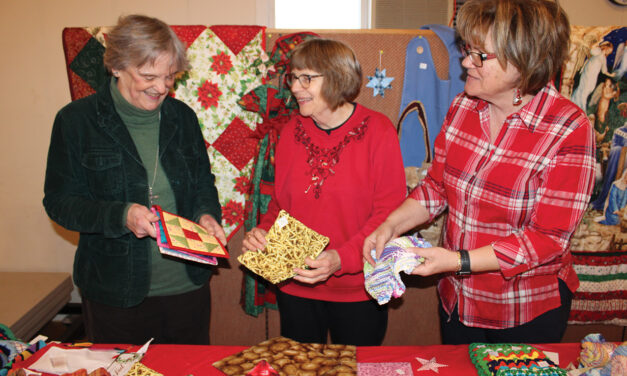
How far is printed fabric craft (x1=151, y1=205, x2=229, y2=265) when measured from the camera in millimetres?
1550

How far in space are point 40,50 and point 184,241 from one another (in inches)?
94.6

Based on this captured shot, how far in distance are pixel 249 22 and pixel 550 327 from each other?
8.68 ft

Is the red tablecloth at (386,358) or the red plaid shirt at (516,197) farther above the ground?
the red plaid shirt at (516,197)

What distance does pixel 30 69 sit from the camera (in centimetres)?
310

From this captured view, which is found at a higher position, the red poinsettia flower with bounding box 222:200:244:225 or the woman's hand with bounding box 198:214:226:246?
the woman's hand with bounding box 198:214:226:246

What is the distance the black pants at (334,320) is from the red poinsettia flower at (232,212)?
91 centimetres

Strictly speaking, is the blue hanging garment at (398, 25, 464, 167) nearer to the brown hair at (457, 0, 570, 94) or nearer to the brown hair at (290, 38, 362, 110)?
the brown hair at (290, 38, 362, 110)

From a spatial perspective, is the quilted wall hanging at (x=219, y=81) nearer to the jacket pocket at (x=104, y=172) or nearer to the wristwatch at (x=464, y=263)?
the jacket pocket at (x=104, y=172)

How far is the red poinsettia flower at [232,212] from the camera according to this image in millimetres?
2788

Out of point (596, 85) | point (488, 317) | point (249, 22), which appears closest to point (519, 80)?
point (488, 317)

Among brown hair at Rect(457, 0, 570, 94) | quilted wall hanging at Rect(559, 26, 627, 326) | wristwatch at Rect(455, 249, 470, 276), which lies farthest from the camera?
quilted wall hanging at Rect(559, 26, 627, 326)

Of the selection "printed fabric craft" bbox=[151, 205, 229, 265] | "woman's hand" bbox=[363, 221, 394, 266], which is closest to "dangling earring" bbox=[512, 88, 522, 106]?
"woman's hand" bbox=[363, 221, 394, 266]

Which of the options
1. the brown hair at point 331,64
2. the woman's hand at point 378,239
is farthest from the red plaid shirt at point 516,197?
the brown hair at point 331,64

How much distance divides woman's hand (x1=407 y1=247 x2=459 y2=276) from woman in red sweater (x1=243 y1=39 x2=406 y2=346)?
1.08ft
